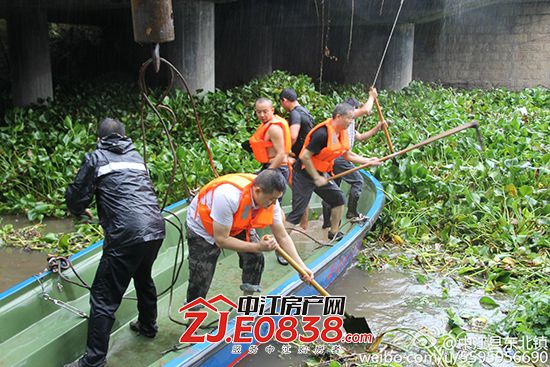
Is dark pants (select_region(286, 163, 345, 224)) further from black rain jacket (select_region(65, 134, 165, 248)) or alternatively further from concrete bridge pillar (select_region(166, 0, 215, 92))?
concrete bridge pillar (select_region(166, 0, 215, 92))

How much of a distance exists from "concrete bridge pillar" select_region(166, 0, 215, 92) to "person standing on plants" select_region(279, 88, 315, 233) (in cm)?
537

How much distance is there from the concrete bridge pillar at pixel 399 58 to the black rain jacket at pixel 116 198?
12.8 metres

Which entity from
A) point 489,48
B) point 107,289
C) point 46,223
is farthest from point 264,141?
point 489,48

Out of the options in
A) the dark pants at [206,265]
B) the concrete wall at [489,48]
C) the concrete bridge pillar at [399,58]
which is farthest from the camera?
the concrete bridge pillar at [399,58]

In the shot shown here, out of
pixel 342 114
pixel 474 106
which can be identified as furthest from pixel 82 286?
pixel 474 106

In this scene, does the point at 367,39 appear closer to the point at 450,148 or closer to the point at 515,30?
the point at 515,30

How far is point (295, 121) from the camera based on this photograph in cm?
584

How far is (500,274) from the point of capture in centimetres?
576

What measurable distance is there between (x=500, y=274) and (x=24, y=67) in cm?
1073

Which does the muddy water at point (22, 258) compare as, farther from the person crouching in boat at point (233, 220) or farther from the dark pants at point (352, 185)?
the dark pants at point (352, 185)

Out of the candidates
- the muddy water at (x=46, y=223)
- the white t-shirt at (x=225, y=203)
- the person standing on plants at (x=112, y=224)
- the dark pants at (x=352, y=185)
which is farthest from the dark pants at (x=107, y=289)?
the muddy water at (x=46, y=223)

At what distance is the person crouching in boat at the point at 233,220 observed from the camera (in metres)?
3.63

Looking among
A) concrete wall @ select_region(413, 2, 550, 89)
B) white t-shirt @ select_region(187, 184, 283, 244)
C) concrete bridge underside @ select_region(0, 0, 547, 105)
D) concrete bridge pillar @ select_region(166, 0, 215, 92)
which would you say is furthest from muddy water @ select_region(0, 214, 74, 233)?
concrete wall @ select_region(413, 2, 550, 89)

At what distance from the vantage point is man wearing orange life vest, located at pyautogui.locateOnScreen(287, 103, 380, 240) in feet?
18.1
